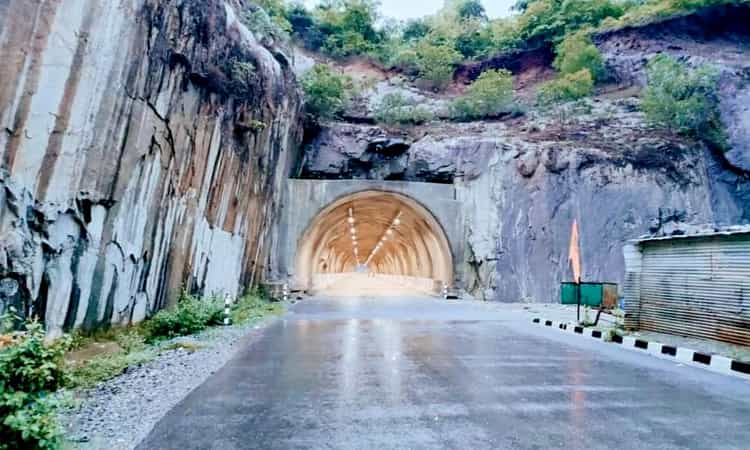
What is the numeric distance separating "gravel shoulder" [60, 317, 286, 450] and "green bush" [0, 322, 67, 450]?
6.5 inches

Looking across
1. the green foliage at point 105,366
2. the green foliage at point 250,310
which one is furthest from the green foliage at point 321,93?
the green foliage at point 105,366

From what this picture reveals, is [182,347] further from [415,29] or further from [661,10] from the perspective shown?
[415,29]

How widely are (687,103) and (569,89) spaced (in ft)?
18.4

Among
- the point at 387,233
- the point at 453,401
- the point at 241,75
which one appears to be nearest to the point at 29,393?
the point at 453,401

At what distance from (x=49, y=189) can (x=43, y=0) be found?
219 centimetres

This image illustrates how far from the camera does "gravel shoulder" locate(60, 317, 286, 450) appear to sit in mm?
3680

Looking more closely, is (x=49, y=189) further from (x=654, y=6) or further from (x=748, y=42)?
(x=748, y=42)

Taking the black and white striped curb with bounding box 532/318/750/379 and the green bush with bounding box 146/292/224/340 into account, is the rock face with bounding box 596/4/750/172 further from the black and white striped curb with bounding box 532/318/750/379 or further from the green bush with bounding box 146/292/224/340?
the green bush with bounding box 146/292/224/340

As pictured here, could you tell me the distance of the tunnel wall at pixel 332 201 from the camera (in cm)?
2167

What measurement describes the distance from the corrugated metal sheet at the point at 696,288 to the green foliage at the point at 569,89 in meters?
18.3

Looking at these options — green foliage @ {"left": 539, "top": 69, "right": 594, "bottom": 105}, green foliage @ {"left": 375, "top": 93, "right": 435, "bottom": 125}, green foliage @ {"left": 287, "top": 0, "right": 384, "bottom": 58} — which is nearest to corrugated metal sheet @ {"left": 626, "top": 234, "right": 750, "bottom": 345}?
green foliage @ {"left": 375, "top": 93, "right": 435, "bottom": 125}

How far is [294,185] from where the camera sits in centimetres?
2189

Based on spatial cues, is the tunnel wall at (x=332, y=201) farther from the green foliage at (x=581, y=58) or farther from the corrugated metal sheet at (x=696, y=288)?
the green foliage at (x=581, y=58)

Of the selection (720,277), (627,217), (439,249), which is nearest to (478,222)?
(439,249)
